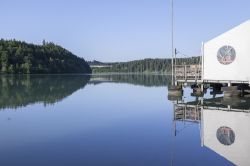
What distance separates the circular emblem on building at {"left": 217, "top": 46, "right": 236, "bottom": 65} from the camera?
27.4 m

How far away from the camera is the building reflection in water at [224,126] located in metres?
10.7

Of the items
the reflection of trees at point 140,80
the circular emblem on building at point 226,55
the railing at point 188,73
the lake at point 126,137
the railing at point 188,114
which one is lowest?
the lake at point 126,137

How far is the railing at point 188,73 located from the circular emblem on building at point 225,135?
627 inches

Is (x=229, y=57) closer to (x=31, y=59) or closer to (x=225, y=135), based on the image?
(x=225, y=135)

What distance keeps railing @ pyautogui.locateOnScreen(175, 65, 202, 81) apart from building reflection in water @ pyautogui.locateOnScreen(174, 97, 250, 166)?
7.63 metres

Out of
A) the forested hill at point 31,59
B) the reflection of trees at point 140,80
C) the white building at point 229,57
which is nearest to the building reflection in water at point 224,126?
the white building at point 229,57

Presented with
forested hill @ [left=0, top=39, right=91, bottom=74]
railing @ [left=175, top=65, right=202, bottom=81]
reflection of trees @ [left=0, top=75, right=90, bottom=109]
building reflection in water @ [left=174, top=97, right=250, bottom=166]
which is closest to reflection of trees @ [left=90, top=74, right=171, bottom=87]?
reflection of trees @ [left=0, top=75, right=90, bottom=109]

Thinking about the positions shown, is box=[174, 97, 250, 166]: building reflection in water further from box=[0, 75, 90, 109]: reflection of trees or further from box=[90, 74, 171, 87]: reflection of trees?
box=[90, 74, 171, 87]: reflection of trees

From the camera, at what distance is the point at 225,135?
13.1m

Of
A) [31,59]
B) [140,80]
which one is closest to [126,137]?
[140,80]

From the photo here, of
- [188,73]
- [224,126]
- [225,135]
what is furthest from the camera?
[188,73]

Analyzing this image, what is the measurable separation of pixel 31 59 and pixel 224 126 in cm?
10079

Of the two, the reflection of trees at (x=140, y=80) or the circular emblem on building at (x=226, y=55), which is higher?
the circular emblem on building at (x=226, y=55)

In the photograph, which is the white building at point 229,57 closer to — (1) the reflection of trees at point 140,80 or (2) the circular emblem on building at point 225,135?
(2) the circular emblem on building at point 225,135
